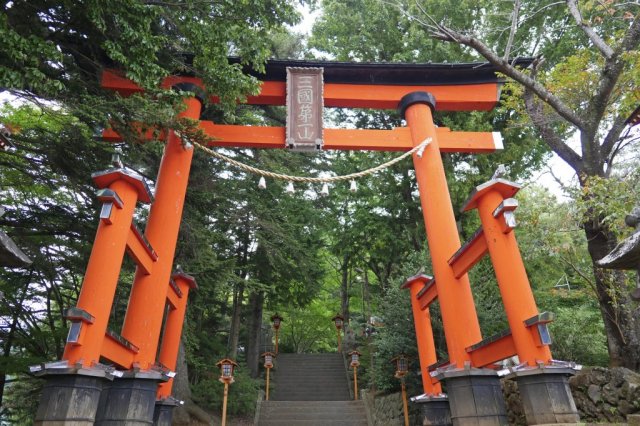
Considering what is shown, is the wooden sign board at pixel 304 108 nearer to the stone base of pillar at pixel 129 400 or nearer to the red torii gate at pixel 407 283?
the red torii gate at pixel 407 283

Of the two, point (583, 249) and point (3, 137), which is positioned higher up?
point (583, 249)

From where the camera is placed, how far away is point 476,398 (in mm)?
Result: 4730

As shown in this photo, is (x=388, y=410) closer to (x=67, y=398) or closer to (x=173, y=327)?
(x=173, y=327)

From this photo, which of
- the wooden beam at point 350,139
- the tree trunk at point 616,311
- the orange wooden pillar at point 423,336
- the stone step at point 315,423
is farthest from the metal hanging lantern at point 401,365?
the wooden beam at point 350,139

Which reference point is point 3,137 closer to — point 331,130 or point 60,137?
point 60,137

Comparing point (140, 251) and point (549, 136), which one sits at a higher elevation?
point (549, 136)

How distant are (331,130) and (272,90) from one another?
1257 mm

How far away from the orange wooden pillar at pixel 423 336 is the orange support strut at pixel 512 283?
2527mm

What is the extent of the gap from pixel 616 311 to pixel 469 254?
9.47 ft

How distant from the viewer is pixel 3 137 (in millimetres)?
4281

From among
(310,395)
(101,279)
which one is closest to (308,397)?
(310,395)

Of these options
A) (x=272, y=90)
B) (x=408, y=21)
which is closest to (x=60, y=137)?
(x=272, y=90)

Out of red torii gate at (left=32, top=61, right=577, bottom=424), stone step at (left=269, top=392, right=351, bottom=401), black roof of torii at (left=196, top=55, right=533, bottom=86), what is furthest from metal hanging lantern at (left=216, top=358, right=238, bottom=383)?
black roof of torii at (left=196, top=55, right=533, bottom=86)

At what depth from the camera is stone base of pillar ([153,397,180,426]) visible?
550 cm
